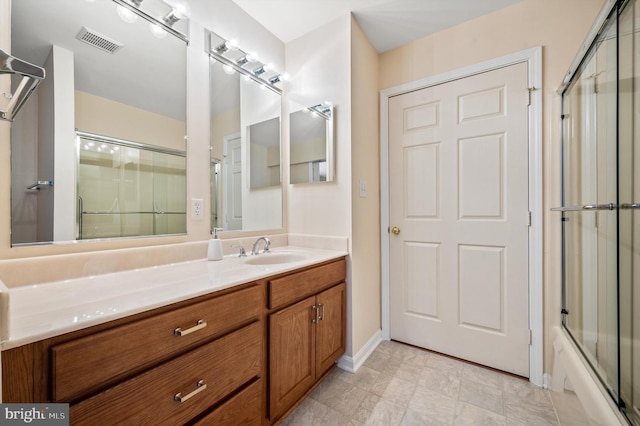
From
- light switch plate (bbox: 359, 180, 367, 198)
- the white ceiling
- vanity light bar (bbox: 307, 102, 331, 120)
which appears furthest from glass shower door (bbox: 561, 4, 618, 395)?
vanity light bar (bbox: 307, 102, 331, 120)

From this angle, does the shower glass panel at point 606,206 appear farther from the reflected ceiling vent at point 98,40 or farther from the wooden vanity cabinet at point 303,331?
the reflected ceiling vent at point 98,40

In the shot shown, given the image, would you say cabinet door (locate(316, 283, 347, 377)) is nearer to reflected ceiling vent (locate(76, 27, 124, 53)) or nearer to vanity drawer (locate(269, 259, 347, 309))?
vanity drawer (locate(269, 259, 347, 309))

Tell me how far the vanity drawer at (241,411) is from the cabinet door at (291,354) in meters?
0.09

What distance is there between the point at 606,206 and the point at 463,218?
0.79 m

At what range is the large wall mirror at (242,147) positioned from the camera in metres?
1.62

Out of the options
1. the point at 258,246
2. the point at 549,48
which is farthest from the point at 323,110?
the point at 549,48

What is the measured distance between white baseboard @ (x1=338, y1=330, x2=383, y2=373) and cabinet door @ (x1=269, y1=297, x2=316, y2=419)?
39cm

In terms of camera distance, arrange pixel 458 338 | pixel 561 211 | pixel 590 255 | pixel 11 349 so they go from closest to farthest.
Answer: pixel 11 349 → pixel 590 255 → pixel 561 211 → pixel 458 338

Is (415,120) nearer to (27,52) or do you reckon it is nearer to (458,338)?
(458,338)

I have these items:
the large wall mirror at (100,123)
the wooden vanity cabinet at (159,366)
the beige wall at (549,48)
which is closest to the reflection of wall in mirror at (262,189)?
the large wall mirror at (100,123)

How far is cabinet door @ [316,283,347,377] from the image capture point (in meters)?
1.51

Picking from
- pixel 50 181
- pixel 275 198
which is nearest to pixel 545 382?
pixel 275 198

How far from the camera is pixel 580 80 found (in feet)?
4.47

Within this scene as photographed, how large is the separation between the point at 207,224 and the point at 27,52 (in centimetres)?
99
